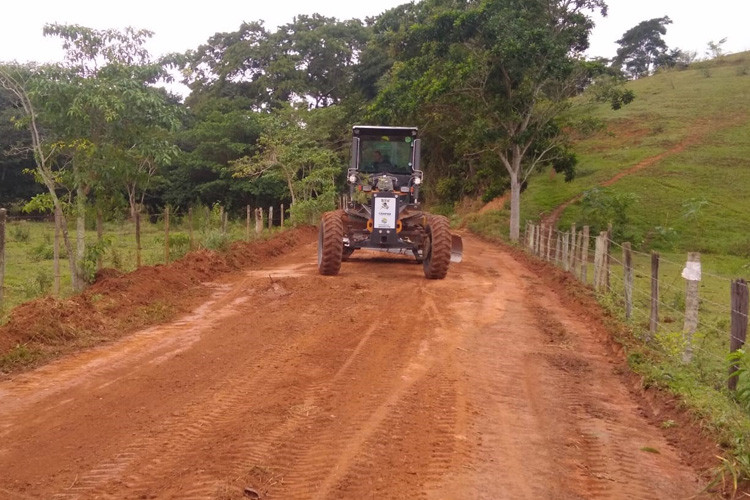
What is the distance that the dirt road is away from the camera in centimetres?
497

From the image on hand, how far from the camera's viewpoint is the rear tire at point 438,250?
1470 centimetres

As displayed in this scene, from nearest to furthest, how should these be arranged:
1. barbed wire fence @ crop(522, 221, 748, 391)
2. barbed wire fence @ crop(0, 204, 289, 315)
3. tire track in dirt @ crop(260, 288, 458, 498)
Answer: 1. tire track in dirt @ crop(260, 288, 458, 498)
2. barbed wire fence @ crop(522, 221, 748, 391)
3. barbed wire fence @ crop(0, 204, 289, 315)

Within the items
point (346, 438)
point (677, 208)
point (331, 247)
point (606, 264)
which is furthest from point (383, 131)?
point (677, 208)

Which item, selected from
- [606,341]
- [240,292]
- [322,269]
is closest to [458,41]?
[322,269]

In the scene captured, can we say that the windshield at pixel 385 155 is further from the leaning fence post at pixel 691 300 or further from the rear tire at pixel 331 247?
the leaning fence post at pixel 691 300

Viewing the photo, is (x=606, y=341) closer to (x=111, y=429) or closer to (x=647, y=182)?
(x=111, y=429)

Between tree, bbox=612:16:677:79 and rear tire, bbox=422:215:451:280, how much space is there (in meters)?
65.9

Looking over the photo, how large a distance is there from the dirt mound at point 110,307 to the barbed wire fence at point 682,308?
697cm

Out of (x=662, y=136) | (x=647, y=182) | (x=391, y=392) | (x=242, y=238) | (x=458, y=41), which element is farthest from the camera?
(x=662, y=136)

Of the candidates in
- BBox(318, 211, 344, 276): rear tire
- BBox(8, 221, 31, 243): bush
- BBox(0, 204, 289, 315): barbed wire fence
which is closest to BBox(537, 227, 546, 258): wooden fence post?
BBox(318, 211, 344, 276): rear tire

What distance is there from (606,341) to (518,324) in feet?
4.80

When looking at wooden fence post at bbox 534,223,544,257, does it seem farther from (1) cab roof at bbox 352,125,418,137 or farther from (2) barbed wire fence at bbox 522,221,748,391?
(1) cab roof at bbox 352,125,418,137

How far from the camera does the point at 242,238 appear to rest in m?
22.2

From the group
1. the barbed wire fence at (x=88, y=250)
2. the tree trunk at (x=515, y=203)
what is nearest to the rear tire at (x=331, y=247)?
the barbed wire fence at (x=88, y=250)
